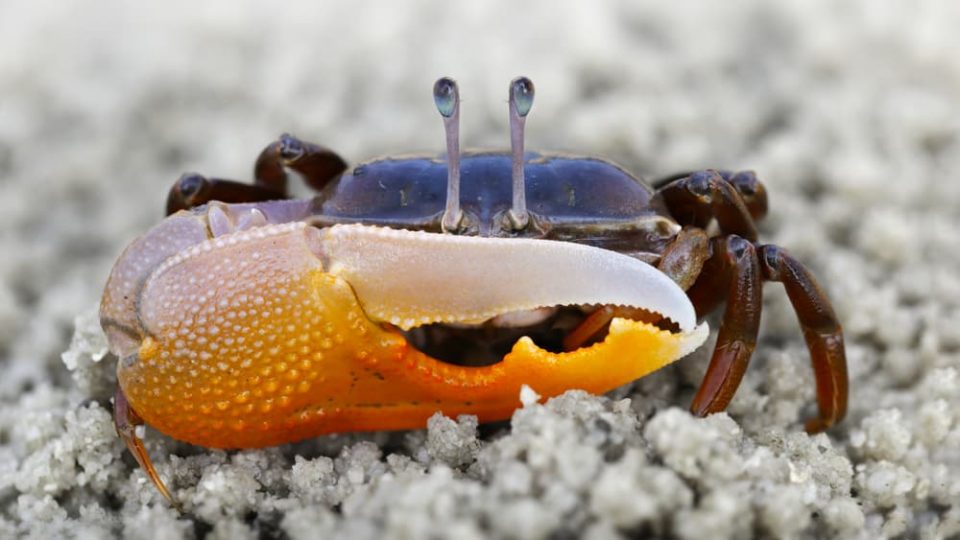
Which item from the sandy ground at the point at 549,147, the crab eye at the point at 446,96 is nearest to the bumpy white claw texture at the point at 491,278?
the sandy ground at the point at 549,147

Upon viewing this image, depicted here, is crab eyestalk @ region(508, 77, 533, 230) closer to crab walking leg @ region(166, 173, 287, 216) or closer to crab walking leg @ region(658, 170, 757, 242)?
crab walking leg @ region(658, 170, 757, 242)

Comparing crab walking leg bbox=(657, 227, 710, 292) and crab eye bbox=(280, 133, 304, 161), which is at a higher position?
crab eye bbox=(280, 133, 304, 161)

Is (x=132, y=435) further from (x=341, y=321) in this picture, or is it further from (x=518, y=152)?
(x=518, y=152)

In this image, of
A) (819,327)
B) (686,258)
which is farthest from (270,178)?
(819,327)

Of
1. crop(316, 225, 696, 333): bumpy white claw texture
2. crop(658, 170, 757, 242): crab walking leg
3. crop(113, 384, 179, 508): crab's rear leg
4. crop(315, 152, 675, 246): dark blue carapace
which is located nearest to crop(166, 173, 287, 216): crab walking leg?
crop(315, 152, 675, 246): dark blue carapace

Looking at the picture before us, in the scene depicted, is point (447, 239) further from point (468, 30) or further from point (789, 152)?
point (468, 30)

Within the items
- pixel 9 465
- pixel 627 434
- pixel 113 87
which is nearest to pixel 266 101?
pixel 113 87
